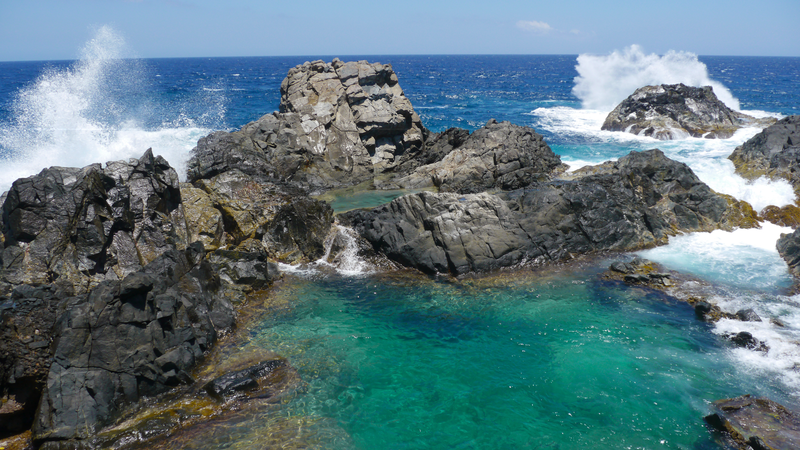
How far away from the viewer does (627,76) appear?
3196 inches

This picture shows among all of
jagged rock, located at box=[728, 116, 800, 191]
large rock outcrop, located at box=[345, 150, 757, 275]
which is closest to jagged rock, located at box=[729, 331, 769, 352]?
large rock outcrop, located at box=[345, 150, 757, 275]

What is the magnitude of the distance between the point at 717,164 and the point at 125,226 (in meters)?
40.5

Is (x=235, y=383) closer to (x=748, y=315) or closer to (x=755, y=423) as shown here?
(x=755, y=423)

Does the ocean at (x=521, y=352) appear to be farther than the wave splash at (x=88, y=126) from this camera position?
No

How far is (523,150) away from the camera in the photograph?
120 ft

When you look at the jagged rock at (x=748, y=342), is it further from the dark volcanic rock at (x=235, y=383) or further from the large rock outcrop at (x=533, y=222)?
the dark volcanic rock at (x=235, y=383)

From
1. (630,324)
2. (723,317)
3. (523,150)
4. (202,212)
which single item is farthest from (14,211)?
(523,150)

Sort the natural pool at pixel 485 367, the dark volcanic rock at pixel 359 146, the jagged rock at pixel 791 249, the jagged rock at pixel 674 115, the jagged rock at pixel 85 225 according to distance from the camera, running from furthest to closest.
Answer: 1. the jagged rock at pixel 674 115
2. the dark volcanic rock at pixel 359 146
3. the jagged rock at pixel 791 249
4. the jagged rock at pixel 85 225
5. the natural pool at pixel 485 367

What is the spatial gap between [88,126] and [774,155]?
54.0 m

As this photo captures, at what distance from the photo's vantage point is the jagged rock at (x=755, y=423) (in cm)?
1255

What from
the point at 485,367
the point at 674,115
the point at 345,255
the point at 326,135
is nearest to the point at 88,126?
the point at 326,135

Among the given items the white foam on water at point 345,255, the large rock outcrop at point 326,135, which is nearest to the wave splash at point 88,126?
the large rock outcrop at point 326,135

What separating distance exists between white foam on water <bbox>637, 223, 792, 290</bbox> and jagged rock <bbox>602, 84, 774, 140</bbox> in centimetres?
2700

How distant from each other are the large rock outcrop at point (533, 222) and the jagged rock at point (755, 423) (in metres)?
11.2
